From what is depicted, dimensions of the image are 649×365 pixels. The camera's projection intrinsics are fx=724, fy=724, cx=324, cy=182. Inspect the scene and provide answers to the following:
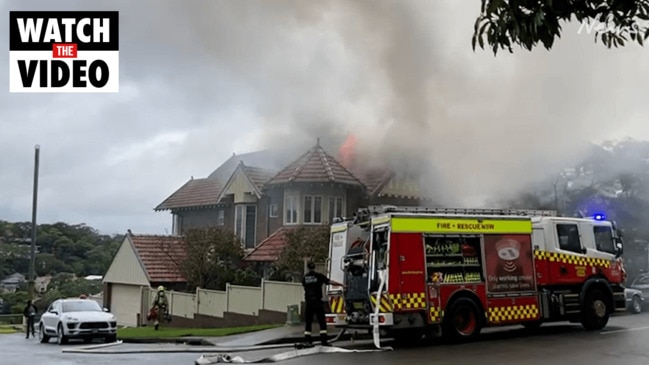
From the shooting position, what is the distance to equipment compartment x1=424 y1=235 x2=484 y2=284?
14.5 m

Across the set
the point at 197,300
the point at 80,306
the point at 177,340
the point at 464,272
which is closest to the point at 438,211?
the point at 464,272

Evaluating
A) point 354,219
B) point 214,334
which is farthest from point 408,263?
point 214,334

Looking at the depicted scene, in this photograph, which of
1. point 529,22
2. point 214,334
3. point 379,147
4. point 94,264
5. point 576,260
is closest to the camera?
point 529,22

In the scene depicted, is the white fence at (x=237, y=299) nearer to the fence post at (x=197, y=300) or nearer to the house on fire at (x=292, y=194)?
the fence post at (x=197, y=300)

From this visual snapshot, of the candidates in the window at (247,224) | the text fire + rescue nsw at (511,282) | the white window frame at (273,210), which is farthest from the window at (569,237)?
the window at (247,224)

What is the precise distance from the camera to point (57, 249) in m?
46.3

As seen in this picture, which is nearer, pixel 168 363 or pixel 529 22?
pixel 529 22

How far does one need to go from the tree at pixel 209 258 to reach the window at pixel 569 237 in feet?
49.1

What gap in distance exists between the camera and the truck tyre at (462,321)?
47.5 ft

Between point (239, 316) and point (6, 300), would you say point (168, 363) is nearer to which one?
point (239, 316)

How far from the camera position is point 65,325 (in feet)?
69.2

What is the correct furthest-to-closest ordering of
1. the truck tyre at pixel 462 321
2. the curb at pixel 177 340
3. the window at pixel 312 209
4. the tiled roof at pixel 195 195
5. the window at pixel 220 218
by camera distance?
the tiled roof at pixel 195 195, the window at pixel 220 218, the window at pixel 312 209, the curb at pixel 177 340, the truck tyre at pixel 462 321

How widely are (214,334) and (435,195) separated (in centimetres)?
1089

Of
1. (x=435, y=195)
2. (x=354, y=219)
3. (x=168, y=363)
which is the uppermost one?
(x=435, y=195)
